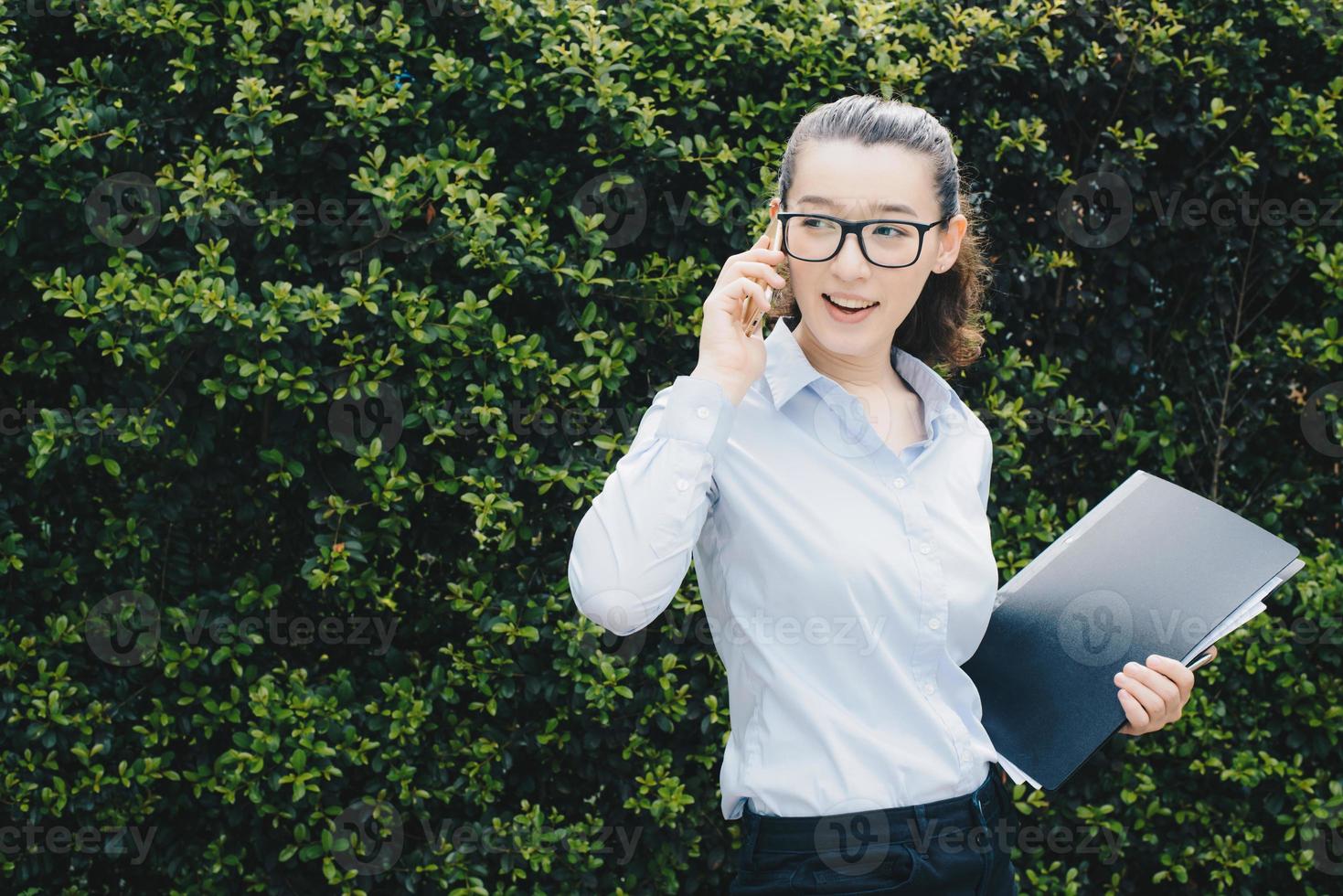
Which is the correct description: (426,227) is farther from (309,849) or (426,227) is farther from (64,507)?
(309,849)

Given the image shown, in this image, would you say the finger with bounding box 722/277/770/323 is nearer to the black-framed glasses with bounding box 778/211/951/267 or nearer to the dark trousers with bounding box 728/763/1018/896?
the black-framed glasses with bounding box 778/211/951/267

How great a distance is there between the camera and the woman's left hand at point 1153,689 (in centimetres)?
185

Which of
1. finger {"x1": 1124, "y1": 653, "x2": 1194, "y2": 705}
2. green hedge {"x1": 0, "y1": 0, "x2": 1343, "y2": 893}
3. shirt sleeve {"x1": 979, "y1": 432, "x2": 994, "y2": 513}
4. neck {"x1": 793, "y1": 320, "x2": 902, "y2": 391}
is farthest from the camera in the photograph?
green hedge {"x1": 0, "y1": 0, "x2": 1343, "y2": 893}

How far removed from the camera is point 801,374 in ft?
6.31

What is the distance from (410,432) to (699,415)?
1616 mm

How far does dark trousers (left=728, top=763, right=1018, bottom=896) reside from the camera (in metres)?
1.73

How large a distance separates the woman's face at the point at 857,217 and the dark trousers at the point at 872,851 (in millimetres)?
737

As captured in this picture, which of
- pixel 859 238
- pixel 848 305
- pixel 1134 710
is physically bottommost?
pixel 1134 710

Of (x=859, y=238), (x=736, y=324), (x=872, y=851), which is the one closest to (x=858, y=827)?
(x=872, y=851)

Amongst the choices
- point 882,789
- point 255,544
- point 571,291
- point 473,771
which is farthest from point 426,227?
point 882,789

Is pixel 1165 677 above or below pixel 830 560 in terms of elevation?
below

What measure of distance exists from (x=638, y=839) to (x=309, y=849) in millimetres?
861

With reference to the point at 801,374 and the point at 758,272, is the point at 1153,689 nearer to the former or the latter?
the point at 801,374

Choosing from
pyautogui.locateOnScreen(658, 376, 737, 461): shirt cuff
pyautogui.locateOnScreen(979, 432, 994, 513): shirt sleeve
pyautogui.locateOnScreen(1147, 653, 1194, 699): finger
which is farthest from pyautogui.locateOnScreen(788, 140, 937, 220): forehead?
pyautogui.locateOnScreen(1147, 653, 1194, 699): finger
